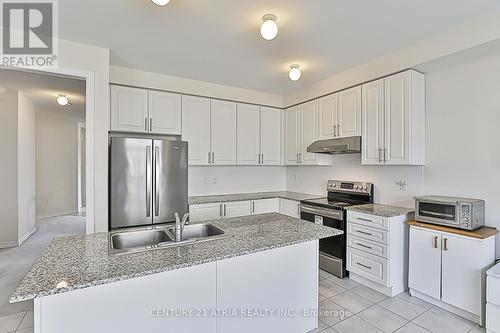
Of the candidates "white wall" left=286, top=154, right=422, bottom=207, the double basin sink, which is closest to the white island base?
the double basin sink

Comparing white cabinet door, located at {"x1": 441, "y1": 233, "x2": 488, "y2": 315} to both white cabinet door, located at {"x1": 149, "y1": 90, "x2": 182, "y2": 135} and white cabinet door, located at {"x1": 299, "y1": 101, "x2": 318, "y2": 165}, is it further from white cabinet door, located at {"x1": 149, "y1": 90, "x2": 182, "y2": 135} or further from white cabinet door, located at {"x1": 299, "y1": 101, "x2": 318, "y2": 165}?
white cabinet door, located at {"x1": 149, "y1": 90, "x2": 182, "y2": 135}

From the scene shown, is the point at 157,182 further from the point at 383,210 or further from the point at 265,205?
the point at 383,210

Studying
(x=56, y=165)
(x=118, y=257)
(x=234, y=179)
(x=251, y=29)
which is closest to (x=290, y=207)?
(x=234, y=179)

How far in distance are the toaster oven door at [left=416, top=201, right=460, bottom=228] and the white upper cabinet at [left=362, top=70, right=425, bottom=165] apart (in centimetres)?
50

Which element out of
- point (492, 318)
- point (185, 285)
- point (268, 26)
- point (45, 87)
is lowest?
point (492, 318)

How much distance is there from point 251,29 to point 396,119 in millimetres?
1864

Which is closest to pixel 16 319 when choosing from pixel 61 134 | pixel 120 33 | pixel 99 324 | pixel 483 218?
pixel 99 324

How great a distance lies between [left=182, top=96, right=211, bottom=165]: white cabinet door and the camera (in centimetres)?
383

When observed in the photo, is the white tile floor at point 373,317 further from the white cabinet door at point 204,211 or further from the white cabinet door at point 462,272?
the white cabinet door at point 204,211

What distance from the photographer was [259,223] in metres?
2.26

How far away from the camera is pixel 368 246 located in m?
2.95

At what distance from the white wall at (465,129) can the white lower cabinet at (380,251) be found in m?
0.62

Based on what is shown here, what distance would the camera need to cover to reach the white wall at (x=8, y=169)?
4.37m

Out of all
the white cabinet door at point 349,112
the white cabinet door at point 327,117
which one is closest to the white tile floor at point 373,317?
the white cabinet door at point 349,112
